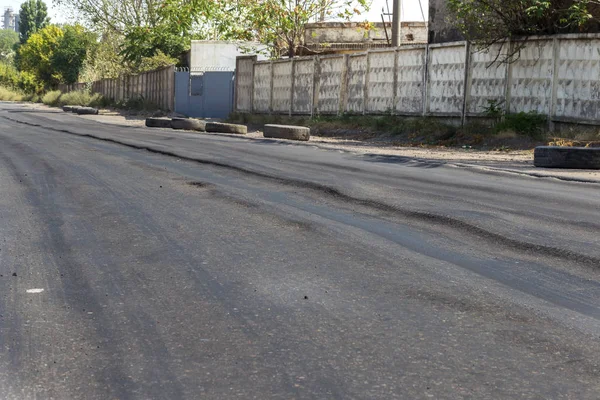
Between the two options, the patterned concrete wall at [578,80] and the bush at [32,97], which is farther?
the bush at [32,97]

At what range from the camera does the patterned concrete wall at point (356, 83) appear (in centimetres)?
2464

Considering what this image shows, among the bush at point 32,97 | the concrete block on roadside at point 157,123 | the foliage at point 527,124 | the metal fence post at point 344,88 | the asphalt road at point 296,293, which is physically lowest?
the bush at point 32,97

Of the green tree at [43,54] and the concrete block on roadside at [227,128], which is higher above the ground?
the green tree at [43,54]

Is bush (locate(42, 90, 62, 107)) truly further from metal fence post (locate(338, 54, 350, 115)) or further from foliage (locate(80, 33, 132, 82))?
metal fence post (locate(338, 54, 350, 115))

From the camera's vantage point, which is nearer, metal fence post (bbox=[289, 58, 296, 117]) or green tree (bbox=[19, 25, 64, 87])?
metal fence post (bbox=[289, 58, 296, 117])

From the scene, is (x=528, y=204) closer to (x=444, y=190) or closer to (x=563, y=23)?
(x=444, y=190)

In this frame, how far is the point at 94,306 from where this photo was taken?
436 centimetres

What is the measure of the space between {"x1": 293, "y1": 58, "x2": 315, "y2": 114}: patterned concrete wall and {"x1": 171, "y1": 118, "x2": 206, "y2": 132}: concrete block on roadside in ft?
11.7

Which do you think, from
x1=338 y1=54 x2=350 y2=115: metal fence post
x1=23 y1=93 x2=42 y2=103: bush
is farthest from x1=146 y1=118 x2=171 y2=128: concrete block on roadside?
x1=23 y1=93 x2=42 y2=103: bush

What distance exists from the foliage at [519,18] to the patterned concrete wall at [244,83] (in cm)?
1399

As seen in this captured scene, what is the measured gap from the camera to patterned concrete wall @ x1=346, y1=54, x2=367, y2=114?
24.6 metres

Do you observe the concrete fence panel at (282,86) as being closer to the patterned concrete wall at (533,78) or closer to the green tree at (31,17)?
the patterned concrete wall at (533,78)

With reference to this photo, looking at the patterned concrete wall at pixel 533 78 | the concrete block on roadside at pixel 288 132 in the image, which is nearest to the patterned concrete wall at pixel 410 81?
the concrete block on roadside at pixel 288 132

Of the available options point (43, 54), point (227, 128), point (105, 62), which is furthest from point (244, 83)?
point (43, 54)
